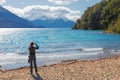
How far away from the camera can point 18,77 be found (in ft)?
95.6

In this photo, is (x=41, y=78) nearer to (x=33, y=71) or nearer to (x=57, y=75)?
(x=57, y=75)

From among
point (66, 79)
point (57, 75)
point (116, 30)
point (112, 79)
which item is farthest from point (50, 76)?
point (116, 30)

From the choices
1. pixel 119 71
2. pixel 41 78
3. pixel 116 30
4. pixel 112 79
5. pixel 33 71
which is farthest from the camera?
pixel 116 30

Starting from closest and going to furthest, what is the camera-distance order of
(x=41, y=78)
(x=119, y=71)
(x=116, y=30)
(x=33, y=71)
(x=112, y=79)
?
1. (x=112, y=79)
2. (x=41, y=78)
3. (x=119, y=71)
4. (x=33, y=71)
5. (x=116, y=30)

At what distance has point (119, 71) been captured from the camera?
2997 centimetres

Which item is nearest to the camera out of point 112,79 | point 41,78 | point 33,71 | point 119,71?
point 112,79

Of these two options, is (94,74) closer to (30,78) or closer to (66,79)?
(66,79)

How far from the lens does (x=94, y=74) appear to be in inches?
1131

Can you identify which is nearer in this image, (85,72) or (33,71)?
(85,72)

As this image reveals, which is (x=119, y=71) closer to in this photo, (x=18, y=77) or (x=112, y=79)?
(x=112, y=79)

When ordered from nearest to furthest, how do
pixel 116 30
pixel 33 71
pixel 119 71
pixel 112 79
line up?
pixel 112 79 < pixel 119 71 < pixel 33 71 < pixel 116 30

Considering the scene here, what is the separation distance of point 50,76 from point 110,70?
19.5ft

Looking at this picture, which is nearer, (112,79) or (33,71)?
(112,79)

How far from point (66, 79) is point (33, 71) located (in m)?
6.78
